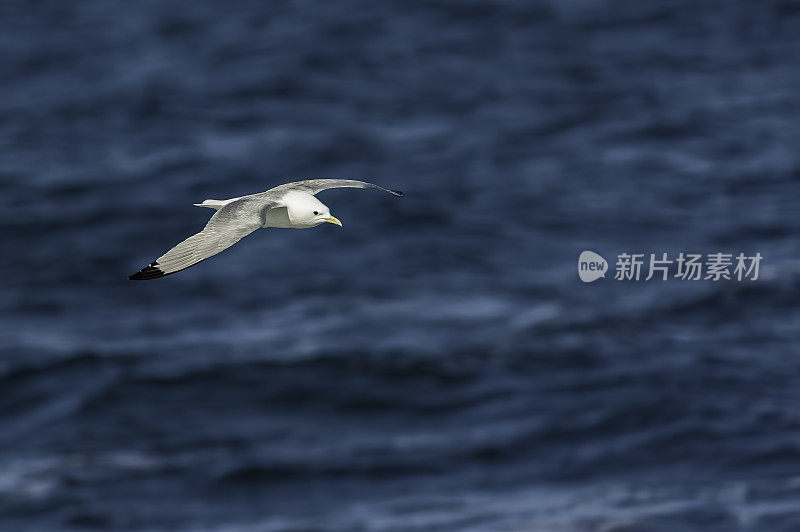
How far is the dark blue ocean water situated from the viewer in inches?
1065

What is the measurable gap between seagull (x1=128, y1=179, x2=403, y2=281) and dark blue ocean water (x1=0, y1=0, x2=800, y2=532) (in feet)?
54.8

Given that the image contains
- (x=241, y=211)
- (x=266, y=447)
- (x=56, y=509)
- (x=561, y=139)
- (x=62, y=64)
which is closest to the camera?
(x=241, y=211)

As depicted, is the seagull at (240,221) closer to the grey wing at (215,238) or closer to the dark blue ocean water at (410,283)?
the grey wing at (215,238)

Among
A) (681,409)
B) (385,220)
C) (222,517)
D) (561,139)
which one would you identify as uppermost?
(561,139)

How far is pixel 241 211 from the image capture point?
858cm

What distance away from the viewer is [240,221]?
327 inches

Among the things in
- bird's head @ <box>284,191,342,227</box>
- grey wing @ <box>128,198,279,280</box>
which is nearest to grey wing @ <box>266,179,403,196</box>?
bird's head @ <box>284,191,342,227</box>

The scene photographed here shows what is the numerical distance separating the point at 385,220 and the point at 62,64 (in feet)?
54.5

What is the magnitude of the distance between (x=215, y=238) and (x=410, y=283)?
25496mm

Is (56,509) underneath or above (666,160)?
underneath

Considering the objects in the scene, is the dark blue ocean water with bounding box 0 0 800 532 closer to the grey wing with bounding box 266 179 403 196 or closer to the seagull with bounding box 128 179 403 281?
the grey wing with bounding box 266 179 403 196

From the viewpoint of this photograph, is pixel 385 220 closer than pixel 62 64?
Yes

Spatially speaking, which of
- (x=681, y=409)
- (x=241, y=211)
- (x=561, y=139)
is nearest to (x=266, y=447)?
(x=681, y=409)

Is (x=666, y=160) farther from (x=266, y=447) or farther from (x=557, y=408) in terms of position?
A: (x=266, y=447)
